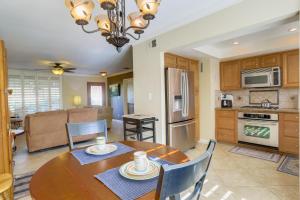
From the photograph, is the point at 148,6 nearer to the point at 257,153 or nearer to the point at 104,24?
the point at 104,24

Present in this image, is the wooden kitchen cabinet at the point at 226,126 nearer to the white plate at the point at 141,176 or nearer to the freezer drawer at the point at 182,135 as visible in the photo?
the freezer drawer at the point at 182,135

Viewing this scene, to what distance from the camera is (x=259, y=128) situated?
11.5ft

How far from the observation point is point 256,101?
4.04 m

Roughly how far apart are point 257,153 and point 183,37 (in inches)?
104

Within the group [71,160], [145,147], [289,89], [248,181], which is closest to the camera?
[71,160]

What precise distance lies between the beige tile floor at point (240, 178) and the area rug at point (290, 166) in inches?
3.5

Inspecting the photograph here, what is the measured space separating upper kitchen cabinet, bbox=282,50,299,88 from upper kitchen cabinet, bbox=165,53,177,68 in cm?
214

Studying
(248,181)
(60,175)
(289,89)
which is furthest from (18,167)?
(289,89)

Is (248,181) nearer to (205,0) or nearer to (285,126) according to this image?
(285,126)

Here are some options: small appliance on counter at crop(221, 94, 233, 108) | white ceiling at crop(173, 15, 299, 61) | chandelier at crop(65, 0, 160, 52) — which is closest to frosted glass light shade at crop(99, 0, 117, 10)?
chandelier at crop(65, 0, 160, 52)

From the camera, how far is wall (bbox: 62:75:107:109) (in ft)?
24.5

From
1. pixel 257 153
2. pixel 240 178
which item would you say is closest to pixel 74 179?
pixel 240 178

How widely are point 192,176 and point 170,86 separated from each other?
2.48 metres

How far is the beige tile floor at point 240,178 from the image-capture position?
6.63ft
